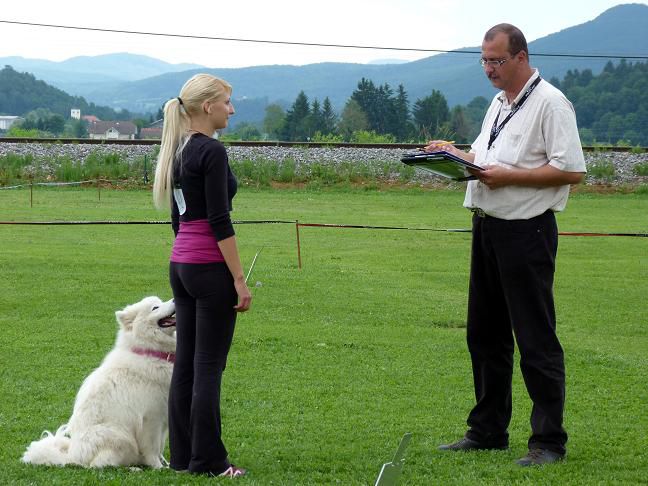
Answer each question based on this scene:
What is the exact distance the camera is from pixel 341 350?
355 inches

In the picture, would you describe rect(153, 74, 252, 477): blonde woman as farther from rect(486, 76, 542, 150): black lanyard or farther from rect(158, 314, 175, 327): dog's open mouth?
rect(486, 76, 542, 150): black lanyard

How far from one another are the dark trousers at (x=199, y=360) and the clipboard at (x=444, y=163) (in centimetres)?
125

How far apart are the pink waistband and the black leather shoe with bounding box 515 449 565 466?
2006mm

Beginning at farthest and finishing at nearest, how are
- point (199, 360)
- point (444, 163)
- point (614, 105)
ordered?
point (614, 105) < point (444, 163) < point (199, 360)

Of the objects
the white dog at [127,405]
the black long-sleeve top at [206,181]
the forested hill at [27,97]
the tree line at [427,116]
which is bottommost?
the white dog at [127,405]

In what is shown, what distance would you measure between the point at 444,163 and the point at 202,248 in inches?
54.7

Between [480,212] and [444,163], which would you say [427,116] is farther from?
[444,163]

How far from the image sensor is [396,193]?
96.1ft

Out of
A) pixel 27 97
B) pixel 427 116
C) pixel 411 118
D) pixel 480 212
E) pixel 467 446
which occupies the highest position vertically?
pixel 27 97

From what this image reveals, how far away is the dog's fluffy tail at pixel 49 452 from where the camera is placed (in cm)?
515

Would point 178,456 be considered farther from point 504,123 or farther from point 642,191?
point 642,191

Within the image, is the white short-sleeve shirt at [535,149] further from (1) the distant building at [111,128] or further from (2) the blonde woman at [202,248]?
(1) the distant building at [111,128]

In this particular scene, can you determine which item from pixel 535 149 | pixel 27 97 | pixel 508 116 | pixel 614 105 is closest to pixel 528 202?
pixel 535 149

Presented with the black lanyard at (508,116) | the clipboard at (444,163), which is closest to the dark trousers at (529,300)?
the clipboard at (444,163)
